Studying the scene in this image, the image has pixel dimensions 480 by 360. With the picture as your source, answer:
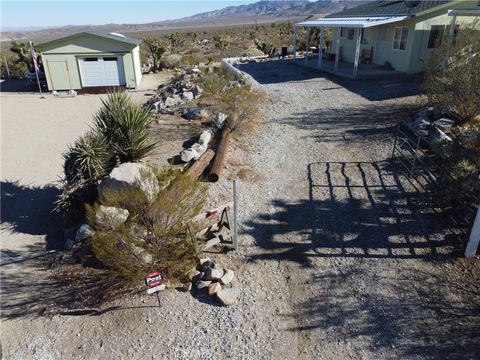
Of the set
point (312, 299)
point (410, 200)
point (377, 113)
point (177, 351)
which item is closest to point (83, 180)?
point (177, 351)

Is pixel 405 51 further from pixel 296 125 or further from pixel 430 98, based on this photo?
pixel 296 125

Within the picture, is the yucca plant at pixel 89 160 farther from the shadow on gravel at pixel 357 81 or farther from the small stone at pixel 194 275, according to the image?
the shadow on gravel at pixel 357 81

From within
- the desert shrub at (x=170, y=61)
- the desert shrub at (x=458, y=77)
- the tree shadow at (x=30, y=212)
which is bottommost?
the tree shadow at (x=30, y=212)

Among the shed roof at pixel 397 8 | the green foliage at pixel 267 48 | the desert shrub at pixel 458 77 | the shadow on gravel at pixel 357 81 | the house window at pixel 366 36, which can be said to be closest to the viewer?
the desert shrub at pixel 458 77

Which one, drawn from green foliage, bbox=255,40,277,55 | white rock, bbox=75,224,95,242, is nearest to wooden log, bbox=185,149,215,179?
white rock, bbox=75,224,95,242

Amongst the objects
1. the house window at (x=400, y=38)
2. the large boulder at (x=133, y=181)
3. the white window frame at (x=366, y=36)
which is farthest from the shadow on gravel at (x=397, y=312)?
the white window frame at (x=366, y=36)

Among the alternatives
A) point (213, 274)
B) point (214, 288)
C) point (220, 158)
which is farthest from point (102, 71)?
point (214, 288)

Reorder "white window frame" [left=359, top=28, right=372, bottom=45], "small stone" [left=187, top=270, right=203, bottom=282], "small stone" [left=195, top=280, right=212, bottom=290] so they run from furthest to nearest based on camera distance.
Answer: "white window frame" [left=359, top=28, right=372, bottom=45] < "small stone" [left=187, top=270, right=203, bottom=282] < "small stone" [left=195, top=280, right=212, bottom=290]

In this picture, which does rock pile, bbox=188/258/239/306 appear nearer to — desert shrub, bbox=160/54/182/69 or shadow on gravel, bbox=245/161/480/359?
shadow on gravel, bbox=245/161/480/359
